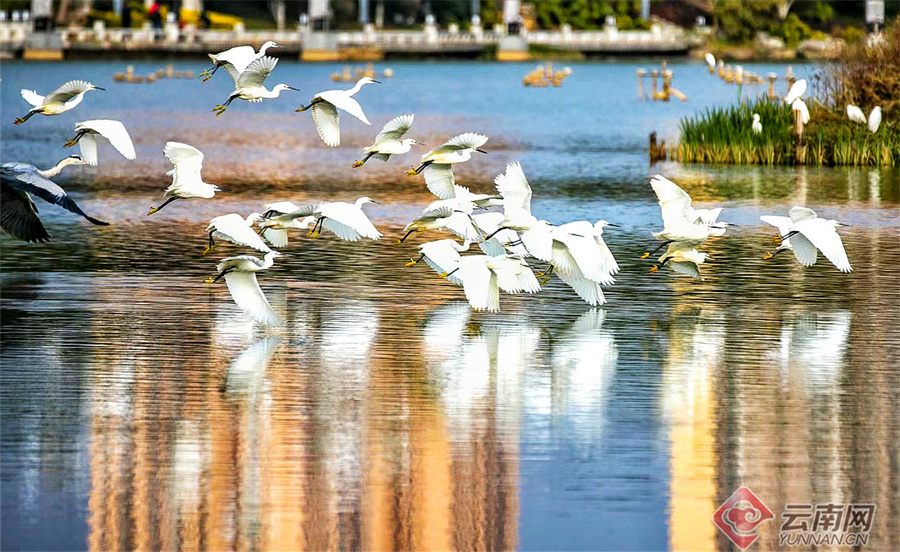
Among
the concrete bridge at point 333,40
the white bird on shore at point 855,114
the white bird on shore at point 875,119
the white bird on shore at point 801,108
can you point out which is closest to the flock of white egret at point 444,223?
the white bird on shore at point 801,108

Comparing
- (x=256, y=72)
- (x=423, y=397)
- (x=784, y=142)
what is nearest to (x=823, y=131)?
(x=784, y=142)

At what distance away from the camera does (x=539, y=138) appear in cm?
4281

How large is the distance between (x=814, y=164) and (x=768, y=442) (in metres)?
22.3

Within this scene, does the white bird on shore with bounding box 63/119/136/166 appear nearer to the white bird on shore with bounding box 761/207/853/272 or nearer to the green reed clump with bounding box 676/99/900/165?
the white bird on shore with bounding box 761/207/853/272

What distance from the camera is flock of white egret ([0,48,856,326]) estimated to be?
1435 centimetres

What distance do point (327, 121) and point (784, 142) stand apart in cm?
1696

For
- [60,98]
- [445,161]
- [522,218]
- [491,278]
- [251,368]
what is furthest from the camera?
[445,161]

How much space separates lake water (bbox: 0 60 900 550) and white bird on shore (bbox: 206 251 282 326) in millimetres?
196

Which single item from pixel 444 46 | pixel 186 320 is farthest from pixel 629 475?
pixel 444 46

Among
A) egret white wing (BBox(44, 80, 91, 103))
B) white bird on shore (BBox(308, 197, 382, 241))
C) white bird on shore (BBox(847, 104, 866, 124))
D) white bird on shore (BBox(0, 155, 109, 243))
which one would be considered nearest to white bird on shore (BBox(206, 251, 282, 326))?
white bird on shore (BBox(308, 197, 382, 241))

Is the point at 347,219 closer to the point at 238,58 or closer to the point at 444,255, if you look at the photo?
the point at 444,255

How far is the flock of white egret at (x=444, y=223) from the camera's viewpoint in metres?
14.4

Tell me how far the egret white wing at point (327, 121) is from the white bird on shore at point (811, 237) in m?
4.41

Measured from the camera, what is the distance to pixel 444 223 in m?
15.6
